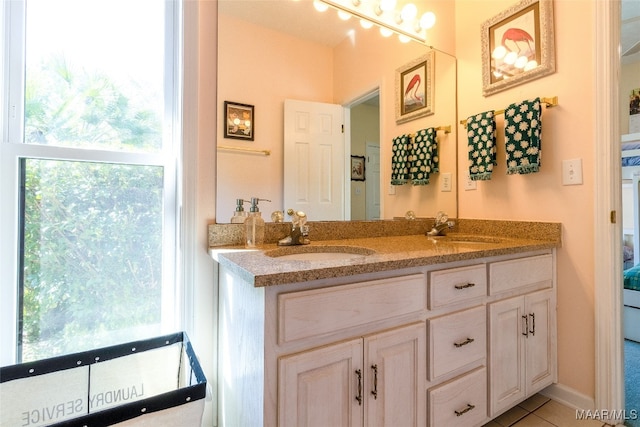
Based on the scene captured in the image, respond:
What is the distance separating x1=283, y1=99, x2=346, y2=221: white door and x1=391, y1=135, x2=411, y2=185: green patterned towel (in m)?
0.39

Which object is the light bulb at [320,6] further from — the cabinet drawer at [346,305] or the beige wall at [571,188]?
the cabinet drawer at [346,305]

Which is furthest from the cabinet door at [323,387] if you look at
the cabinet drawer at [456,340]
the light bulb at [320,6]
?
the light bulb at [320,6]

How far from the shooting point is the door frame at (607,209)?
1.33 metres

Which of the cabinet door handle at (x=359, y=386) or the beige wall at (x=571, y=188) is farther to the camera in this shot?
the beige wall at (x=571, y=188)

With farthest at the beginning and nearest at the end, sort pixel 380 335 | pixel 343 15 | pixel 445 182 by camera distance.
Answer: pixel 445 182
pixel 343 15
pixel 380 335

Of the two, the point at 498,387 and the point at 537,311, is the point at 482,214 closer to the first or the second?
the point at 537,311

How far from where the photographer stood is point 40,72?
1.06 meters

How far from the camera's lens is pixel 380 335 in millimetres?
950

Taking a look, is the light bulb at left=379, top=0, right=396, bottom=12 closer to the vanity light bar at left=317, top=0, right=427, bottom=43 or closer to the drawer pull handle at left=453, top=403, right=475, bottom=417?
the vanity light bar at left=317, top=0, right=427, bottom=43

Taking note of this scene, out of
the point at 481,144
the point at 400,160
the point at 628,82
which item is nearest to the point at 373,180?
the point at 400,160

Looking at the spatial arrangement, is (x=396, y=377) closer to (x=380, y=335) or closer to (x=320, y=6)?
(x=380, y=335)

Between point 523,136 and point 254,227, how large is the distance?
1.41 m

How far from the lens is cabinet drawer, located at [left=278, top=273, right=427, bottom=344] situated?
806 mm

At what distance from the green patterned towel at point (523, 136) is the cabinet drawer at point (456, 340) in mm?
810
